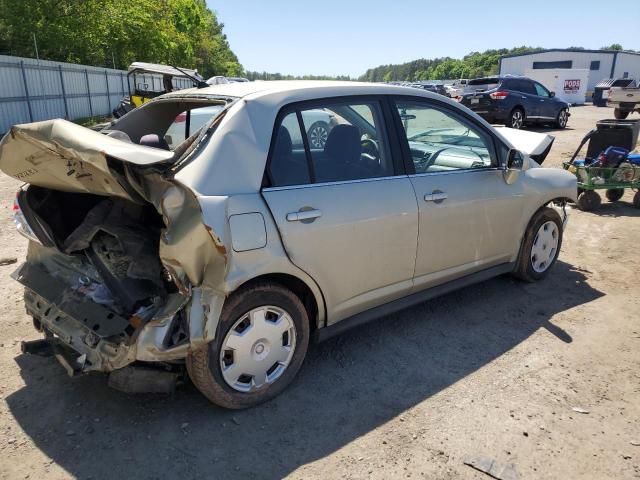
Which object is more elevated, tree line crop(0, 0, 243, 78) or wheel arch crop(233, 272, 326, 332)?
tree line crop(0, 0, 243, 78)

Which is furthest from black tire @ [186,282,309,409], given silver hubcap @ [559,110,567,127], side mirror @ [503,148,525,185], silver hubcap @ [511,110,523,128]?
silver hubcap @ [559,110,567,127]

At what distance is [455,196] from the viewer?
3.82 meters

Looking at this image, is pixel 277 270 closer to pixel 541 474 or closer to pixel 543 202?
pixel 541 474

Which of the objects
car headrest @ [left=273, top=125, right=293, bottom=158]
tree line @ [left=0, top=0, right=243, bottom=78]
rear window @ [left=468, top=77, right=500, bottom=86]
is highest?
tree line @ [left=0, top=0, right=243, bottom=78]

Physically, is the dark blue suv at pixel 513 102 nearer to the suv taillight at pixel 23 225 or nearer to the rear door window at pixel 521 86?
the rear door window at pixel 521 86

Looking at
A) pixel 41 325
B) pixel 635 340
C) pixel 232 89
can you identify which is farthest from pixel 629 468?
pixel 41 325

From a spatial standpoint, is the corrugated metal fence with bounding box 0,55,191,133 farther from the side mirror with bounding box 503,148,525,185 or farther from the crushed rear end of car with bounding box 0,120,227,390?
the side mirror with bounding box 503,148,525,185

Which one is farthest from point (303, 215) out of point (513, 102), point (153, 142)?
point (513, 102)

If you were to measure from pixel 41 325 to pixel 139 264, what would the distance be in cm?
83

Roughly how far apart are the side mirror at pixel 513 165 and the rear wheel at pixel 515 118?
1428 cm

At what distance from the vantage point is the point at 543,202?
4.63 m

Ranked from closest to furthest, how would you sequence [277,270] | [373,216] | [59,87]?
[277,270] → [373,216] → [59,87]

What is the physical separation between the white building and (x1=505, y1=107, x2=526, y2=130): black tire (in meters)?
44.8

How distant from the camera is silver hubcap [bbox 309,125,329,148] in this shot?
3.21 meters
